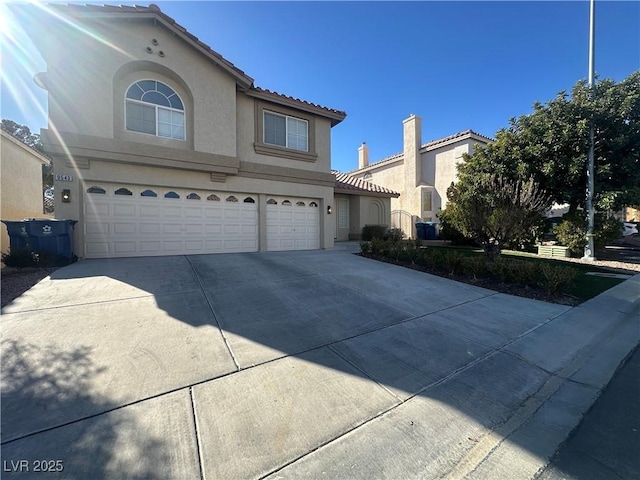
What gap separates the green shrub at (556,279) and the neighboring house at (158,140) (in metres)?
8.78

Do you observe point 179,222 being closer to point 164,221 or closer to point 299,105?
point 164,221

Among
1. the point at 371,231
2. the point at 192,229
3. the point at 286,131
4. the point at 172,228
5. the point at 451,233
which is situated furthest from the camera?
the point at 451,233

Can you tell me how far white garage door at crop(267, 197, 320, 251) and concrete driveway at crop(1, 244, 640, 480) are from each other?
6022mm

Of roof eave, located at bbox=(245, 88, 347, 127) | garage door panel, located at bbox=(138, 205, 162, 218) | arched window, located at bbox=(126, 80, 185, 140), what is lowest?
garage door panel, located at bbox=(138, 205, 162, 218)

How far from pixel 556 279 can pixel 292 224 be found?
913 centimetres

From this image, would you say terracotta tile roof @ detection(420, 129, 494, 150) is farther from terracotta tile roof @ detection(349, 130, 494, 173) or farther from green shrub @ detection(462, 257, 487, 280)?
green shrub @ detection(462, 257, 487, 280)

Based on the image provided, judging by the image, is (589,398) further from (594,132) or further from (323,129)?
(594,132)

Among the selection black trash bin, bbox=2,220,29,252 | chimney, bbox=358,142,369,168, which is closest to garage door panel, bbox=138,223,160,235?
black trash bin, bbox=2,220,29,252

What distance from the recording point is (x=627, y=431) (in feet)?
8.36

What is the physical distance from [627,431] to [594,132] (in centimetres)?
1403

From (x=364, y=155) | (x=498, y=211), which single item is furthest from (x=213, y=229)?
(x=364, y=155)

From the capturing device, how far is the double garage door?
8.95 meters

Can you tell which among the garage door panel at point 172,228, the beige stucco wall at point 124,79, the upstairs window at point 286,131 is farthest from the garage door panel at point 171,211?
the upstairs window at point 286,131

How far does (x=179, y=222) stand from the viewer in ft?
32.6
